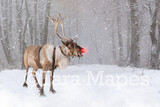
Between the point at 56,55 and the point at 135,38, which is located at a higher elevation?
the point at 135,38

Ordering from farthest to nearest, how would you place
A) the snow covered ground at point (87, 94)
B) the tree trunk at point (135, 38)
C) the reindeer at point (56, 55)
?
1. the tree trunk at point (135, 38)
2. the reindeer at point (56, 55)
3. the snow covered ground at point (87, 94)

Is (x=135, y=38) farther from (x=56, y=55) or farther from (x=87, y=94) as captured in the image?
(x=56, y=55)

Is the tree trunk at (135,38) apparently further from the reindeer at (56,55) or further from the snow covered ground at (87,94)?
the reindeer at (56,55)

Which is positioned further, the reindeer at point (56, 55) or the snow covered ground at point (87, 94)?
the reindeer at point (56, 55)

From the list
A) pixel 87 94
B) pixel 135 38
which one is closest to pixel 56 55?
pixel 87 94

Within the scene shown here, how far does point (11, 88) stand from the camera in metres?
6.04

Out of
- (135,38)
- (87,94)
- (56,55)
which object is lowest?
(87,94)

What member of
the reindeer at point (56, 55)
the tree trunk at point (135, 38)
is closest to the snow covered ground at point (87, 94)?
the reindeer at point (56, 55)

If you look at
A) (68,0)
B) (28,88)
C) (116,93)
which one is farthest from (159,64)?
(68,0)

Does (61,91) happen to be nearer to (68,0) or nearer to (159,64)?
(159,64)

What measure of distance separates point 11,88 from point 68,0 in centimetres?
1895

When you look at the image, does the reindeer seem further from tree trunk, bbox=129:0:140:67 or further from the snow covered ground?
tree trunk, bbox=129:0:140:67

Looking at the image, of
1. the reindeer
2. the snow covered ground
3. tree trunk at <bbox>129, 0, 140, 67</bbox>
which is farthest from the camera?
tree trunk at <bbox>129, 0, 140, 67</bbox>

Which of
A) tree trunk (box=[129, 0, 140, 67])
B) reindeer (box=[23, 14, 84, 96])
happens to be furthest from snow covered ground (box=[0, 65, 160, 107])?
tree trunk (box=[129, 0, 140, 67])
